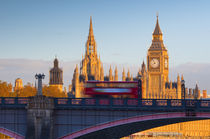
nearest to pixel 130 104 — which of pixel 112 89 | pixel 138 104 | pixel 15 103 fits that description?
pixel 138 104

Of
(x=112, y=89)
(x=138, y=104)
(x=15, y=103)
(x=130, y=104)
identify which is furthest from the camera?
(x=112, y=89)

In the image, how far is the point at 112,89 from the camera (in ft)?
240

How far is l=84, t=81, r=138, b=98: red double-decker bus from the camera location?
7250 centimetres

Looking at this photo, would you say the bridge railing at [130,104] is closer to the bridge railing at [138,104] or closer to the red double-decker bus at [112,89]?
the bridge railing at [138,104]

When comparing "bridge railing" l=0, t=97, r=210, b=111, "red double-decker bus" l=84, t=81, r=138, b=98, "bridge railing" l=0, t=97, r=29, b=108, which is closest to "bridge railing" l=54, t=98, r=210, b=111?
"bridge railing" l=0, t=97, r=210, b=111

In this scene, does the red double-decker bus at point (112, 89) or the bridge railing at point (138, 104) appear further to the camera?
the red double-decker bus at point (112, 89)

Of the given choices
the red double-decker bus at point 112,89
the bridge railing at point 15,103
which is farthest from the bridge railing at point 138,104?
the red double-decker bus at point 112,89

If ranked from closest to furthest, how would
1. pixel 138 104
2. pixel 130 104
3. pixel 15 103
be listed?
pixel 138 104, pixel 130 104, pixel 15 103

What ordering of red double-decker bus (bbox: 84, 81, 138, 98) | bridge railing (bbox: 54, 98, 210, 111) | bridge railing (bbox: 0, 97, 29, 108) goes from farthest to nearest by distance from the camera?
red double-decker bus (bbox: 84, 81, 138, 98) < bridge railing (bbox: 0, 97, 29, 108) < bridge railing (bbox: 54, 98, 210, 111)

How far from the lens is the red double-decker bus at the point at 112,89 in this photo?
7250cm

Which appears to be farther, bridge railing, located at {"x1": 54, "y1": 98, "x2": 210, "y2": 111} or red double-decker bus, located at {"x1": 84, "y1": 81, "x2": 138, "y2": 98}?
red double-decker bus, located at {"x1": 84, "y1": 81, "x2": 138, "y2": 98}

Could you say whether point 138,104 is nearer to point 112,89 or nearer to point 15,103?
point 15,103

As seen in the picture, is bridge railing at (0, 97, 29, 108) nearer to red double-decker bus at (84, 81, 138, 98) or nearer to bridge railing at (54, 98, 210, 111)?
bridge railing at (54, 98, 210, 111)

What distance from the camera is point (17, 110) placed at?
190 feet
